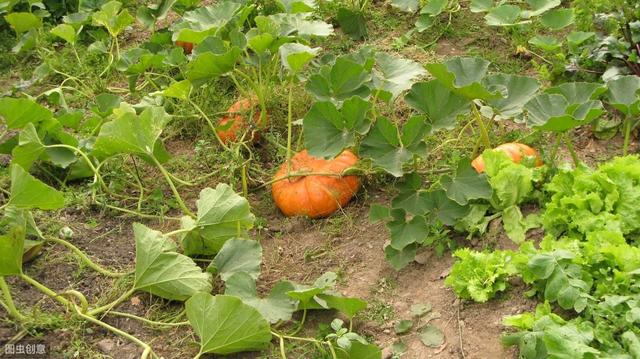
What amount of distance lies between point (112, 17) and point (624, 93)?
301 cm

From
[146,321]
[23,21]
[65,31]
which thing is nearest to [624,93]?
[146,321]

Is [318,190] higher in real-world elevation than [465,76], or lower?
lower

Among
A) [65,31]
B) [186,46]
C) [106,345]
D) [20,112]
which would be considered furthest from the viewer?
[186,46]

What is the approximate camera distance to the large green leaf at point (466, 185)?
3021mm

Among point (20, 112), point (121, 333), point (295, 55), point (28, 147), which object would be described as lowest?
point (121, 333)

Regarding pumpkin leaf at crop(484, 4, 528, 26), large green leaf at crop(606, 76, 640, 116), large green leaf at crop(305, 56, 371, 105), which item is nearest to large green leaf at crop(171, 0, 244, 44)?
large green leaf at crop(305, 56, 371, 105)

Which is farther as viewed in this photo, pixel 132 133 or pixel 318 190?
pixel 318 190

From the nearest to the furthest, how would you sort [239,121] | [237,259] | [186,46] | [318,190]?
[237,259]
[318,190]
[239,121]
[186,46]

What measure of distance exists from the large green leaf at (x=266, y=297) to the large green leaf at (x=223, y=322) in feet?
0.39

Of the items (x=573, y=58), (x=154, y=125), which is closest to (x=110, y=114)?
(x=154, y=125)

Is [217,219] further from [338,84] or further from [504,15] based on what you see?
[504,15]

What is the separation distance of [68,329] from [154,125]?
934mm

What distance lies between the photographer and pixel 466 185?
3.07 metres

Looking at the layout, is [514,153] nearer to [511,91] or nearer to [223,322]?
[511,91]
